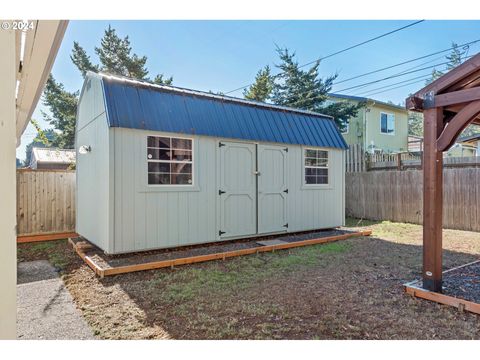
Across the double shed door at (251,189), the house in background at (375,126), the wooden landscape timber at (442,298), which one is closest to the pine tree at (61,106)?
the house in background at (375,126)

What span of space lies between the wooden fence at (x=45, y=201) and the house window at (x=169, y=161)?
3229mm

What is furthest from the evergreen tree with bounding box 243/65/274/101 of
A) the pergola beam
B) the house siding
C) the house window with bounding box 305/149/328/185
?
the pergola beam

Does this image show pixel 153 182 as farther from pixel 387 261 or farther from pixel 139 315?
pixel 387 261

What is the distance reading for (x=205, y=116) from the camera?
19.3 feet

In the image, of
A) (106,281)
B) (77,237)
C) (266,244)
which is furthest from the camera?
(77,237)

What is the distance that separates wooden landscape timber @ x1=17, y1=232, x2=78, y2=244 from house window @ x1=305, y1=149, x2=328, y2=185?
224 inches

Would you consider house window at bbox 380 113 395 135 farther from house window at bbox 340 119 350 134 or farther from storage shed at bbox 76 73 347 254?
storage shed at bbox 76 73 347 254

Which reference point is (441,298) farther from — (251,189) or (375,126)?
(375,126)

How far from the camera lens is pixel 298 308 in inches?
124

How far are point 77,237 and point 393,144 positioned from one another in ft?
52.1

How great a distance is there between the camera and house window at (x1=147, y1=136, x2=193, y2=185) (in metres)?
5.23

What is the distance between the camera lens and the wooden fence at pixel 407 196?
736 centimetres

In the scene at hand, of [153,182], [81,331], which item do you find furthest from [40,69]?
[81,331]

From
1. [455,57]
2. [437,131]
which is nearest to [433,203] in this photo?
[437,131]
